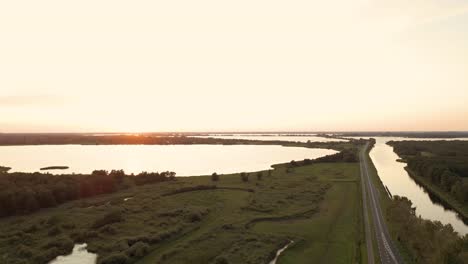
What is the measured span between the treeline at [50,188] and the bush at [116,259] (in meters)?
35.4

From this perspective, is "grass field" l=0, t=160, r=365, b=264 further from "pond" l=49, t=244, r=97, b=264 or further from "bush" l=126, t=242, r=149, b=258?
"pond" l=49, t=244, r=97, b=264

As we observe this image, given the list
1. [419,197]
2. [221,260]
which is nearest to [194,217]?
[221,260]

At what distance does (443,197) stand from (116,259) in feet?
282

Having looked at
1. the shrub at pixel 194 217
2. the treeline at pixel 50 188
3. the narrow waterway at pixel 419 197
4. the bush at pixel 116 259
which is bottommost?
the narrow waterway at pixel 419 197

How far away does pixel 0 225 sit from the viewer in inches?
2490

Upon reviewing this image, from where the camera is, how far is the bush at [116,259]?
154ft

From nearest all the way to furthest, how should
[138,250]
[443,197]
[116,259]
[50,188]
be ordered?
1. [116,259]
2. [138,250]
3. [50,188]
4. [443,197]

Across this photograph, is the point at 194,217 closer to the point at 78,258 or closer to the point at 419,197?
the point at 78,258

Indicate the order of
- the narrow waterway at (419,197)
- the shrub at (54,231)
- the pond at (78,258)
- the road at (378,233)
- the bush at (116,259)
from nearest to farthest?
1. the bush at (116,259)
2. the pond at (78,258)
3. the road at (378,233)
4. the shrub at (54,231)
5. the narrow waterway at (419,197)

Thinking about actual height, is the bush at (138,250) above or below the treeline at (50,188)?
below

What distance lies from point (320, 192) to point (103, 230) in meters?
57.7

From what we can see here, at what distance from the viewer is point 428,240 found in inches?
1850

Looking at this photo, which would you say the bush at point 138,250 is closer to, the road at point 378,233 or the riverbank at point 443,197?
the road at point 378,233

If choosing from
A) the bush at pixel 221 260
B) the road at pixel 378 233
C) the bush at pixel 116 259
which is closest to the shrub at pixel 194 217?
the bush at pixel 221 260
